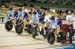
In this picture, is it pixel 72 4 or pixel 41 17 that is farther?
pixel 72 4

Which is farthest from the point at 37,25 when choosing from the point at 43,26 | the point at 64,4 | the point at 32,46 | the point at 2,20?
the point at 64,4

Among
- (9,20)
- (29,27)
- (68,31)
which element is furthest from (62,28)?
(9,20)

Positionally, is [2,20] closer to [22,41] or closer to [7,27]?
[7,27]

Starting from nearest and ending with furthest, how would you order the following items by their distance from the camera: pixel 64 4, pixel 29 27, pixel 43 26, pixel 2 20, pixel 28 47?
pixel 28 47 → pixel 43 26 → pixel 29 27 → pixel 2 20 → pixel 64 4

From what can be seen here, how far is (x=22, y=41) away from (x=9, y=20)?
2939 mm

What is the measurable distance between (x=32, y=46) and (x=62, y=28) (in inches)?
80.3

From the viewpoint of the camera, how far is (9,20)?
22.2 meters

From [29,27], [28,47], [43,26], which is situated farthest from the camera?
[29,27]

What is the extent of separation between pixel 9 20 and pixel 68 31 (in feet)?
17.2

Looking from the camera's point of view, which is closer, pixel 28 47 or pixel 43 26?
pixel 28 47

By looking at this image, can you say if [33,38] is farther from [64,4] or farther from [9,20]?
[64,4]

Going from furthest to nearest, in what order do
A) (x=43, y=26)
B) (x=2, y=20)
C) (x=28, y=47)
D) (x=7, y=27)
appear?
(x=2, y=20), (x=7, y=27), (x=43, y=26), (x=28, y=47)

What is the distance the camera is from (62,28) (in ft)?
60.7

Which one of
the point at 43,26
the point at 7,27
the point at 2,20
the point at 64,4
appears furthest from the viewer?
the point at 64,4
